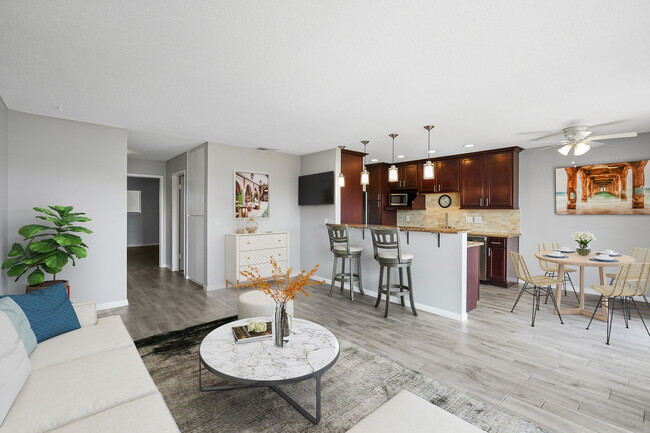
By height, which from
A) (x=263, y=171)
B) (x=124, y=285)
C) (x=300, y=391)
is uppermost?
(x=263, y=171)

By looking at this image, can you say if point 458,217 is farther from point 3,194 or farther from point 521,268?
point 3,194

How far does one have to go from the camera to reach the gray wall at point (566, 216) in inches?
185

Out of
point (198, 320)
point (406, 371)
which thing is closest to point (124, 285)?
point (198, 320)

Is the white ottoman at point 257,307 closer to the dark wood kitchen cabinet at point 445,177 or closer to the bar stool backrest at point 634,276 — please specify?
the bar stool backrest at point 634,276

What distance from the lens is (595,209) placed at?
5.04 m

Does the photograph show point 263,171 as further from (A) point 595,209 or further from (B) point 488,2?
(A) point 595,209

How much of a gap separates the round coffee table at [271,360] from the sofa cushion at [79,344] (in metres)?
0.69

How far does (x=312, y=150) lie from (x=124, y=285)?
12.5 ft

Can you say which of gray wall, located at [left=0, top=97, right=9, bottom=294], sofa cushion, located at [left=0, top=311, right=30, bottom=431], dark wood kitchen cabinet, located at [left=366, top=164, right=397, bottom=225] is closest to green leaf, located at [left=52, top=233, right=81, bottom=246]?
gray wall, located at [left=0, top=97, right=9, bottom=294]

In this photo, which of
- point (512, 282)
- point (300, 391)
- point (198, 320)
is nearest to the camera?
point (300, 391)

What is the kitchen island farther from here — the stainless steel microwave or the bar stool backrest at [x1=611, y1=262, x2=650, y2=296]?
the stainless steel microwave

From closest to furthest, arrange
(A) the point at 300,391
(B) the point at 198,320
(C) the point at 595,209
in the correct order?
(A) the point at 300,391 → (B) the point at 198,320 → (C) the point at 595,209

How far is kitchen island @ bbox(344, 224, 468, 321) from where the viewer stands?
3816 mm

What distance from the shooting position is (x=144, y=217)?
10.8 metres
